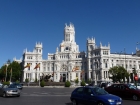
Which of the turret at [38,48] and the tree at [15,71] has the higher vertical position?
the turret at [38,48]

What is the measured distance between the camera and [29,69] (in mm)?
117125

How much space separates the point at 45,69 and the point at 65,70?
43.7 ft

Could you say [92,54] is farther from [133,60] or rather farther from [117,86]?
[117,86]

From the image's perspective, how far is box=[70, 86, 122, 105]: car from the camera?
46.5 ft

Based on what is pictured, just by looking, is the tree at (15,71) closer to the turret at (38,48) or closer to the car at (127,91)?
the turret at (38,48)

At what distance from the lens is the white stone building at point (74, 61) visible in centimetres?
10231

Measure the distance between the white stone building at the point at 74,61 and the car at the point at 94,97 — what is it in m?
81.9

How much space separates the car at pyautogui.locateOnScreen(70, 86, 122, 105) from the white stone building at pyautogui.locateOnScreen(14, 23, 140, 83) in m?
81.9

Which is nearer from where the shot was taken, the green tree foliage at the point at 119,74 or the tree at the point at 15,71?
the green tree foliage at the point at 119,74

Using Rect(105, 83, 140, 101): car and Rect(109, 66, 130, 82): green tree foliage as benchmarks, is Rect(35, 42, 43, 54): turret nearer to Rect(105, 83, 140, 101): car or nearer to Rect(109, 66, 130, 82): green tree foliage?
Rect(109, 66, 130, 82): green tree foliage

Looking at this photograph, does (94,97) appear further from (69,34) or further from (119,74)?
(69,34)

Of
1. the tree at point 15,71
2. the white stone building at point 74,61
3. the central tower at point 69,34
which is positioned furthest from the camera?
the central tower at point 69,34

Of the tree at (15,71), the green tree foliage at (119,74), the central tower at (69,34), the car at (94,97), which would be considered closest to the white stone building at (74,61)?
the central tower at (69,34)

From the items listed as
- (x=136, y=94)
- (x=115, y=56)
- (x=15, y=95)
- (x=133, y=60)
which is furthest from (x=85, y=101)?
(x=133, y=60)
